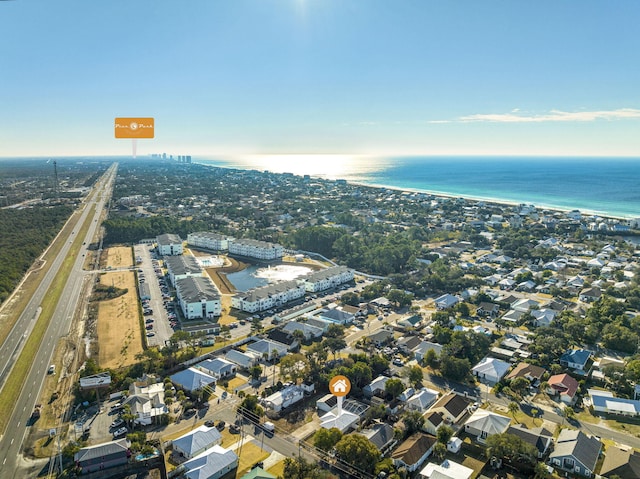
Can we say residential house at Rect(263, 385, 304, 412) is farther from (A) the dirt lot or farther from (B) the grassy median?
(B) the grassy median

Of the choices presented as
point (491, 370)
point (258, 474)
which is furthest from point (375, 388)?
point (258, 474)

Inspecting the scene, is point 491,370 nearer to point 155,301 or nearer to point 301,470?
point 301,470

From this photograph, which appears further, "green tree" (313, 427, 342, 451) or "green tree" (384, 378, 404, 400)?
"green tree" (384, 378, 404, 400)

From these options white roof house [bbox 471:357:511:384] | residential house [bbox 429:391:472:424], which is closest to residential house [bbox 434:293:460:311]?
white roof house [bbox 471:357:511:384]

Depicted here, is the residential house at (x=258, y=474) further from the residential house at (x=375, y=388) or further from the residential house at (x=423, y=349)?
the residential house at (x=423, y=349)

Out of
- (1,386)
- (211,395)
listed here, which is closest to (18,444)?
(1,386)

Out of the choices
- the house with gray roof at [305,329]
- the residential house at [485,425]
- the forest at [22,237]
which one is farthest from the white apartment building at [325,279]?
the forest at [22,237]
